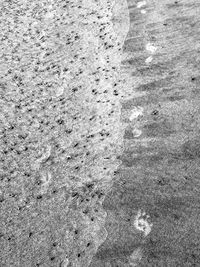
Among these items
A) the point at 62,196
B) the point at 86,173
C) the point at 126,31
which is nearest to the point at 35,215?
the point at 62,196

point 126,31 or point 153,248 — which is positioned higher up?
point 126,31

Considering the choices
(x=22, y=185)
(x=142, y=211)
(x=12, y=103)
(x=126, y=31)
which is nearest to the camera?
(x=142, y=211)

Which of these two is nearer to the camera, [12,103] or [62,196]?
[62,196]

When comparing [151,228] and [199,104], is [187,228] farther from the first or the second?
[199,104]

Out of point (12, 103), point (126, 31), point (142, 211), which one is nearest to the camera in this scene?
point (142, 211)

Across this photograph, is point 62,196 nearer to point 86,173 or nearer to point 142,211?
point 86,173

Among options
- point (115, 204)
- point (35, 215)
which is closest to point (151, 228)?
point (115, 204)

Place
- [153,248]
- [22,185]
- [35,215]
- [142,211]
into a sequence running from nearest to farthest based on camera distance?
[153,248], [142,211], [35,215], [22,185]

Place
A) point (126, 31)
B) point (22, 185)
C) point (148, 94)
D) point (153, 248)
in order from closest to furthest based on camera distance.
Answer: point (153, 248), point (22, 185), point (148, 94), point (126, 31)

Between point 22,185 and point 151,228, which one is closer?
point 151,228
